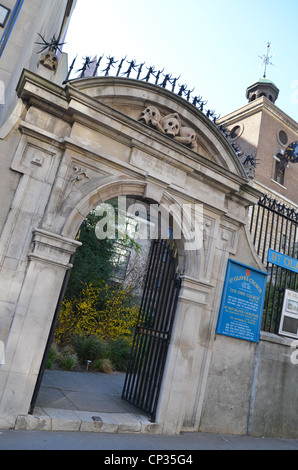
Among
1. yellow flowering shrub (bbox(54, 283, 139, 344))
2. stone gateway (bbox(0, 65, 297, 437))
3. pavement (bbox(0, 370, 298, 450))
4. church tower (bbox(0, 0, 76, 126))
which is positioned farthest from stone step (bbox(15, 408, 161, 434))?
yellow flowering shrub (bbox(54, 283, 139, 344))

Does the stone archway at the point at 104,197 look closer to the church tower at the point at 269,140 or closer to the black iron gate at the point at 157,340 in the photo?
the black iron gate at the point at 157,340

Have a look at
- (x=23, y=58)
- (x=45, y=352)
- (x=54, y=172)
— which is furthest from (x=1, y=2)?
(x=45, y=352)

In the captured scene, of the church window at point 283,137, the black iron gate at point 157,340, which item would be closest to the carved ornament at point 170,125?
the black iron gate at point 157,340

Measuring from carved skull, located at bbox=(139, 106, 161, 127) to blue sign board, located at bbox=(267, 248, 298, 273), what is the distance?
3622 mm

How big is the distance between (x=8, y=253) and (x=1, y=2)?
439 centimetres

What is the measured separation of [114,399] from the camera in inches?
263

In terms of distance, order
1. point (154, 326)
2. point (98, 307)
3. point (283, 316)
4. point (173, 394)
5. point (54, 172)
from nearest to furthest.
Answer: point (54, 172)
point (173, 394)
point (154, 326)
point (283, 316)
point (98, 307)

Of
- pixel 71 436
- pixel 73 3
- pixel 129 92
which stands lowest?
pixel 71 436

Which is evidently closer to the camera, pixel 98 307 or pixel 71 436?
pixel 71 436

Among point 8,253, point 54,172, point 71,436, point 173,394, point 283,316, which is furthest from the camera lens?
point 283,316

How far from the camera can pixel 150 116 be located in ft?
20.2

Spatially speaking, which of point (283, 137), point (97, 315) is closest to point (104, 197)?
point (97, 315)

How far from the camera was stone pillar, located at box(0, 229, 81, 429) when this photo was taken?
4.45 metres
